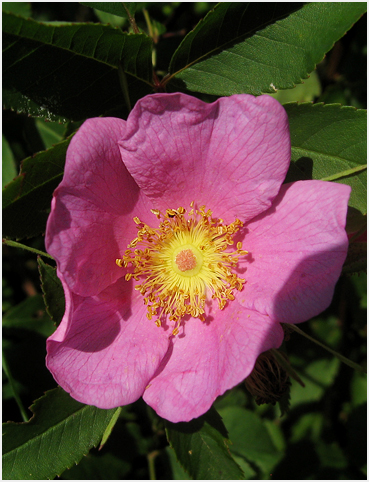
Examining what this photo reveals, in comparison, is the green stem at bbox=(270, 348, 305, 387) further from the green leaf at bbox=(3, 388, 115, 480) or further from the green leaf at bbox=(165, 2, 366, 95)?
the green leaf at bbox=(165, 2, 366, 95)

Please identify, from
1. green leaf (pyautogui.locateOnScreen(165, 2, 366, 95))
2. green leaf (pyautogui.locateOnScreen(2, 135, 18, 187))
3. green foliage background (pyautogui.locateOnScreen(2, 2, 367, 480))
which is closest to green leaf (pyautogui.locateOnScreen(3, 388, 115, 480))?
green foliage background (pyautogui.locateOnScreen(2, 2, 367, 480))

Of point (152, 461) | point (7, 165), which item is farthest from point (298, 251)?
point (152, 461)

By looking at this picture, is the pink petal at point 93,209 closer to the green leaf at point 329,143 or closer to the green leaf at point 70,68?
the green leaf at point 70,68

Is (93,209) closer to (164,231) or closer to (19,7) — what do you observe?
(164,231)

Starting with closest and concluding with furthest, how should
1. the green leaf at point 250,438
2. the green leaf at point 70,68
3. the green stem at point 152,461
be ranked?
the green leaf at point 70,68 → the green stem at point 152,461 → the green leaf at point 250,438

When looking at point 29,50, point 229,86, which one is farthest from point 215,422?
point 29,50

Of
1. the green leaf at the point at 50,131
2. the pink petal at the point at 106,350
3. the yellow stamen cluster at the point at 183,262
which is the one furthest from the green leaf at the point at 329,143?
the green leaf at the point at 50,131
